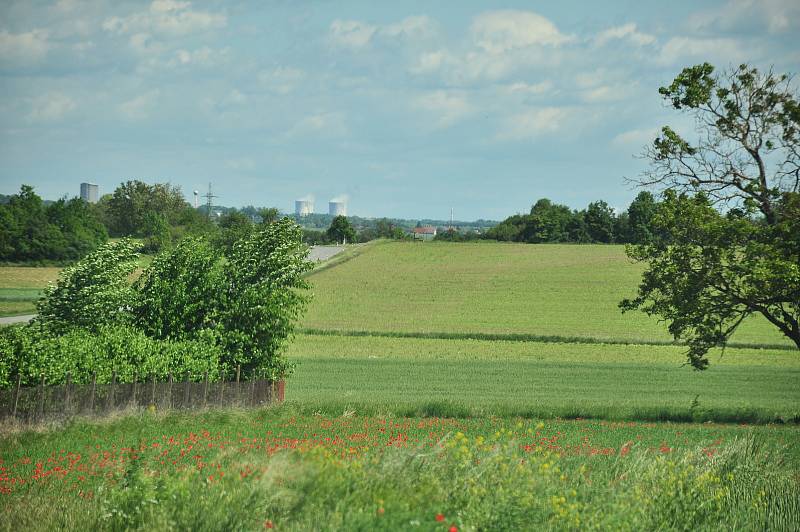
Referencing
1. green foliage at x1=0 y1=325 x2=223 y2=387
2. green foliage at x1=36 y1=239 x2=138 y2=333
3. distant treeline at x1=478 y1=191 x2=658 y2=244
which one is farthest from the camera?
distant treeline at x1=478 y1=191 x2=658 y2=244

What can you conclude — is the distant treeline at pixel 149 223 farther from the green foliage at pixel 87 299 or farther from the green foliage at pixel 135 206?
the green foliage at pixel 87 299

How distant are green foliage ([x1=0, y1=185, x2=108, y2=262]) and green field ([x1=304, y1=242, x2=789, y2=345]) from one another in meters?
33.7

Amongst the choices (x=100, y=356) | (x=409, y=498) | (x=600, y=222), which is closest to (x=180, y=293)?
(x=100, y=356)

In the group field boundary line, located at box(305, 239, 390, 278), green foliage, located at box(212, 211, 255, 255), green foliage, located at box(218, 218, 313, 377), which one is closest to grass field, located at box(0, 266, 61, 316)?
green foliage, located at box(212, 211, 255, 255)

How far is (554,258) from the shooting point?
106m

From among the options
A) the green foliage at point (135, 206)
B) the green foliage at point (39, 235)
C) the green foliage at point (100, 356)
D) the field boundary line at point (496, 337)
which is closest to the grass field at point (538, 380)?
the field boundary line at point (496, 337)

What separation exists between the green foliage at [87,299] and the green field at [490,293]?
1204 inches

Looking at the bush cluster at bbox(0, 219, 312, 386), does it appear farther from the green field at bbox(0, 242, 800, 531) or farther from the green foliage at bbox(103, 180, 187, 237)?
the green foliage at bbox(103, 180, 187, 237)

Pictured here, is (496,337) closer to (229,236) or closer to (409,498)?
(229,236)

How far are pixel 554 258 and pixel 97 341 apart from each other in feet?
280

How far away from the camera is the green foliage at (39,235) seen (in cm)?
10069

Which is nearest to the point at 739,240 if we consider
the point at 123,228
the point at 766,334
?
the point at 766,334

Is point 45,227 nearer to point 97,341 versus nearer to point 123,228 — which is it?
point 123,228

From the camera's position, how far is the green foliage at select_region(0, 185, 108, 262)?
100688mm
